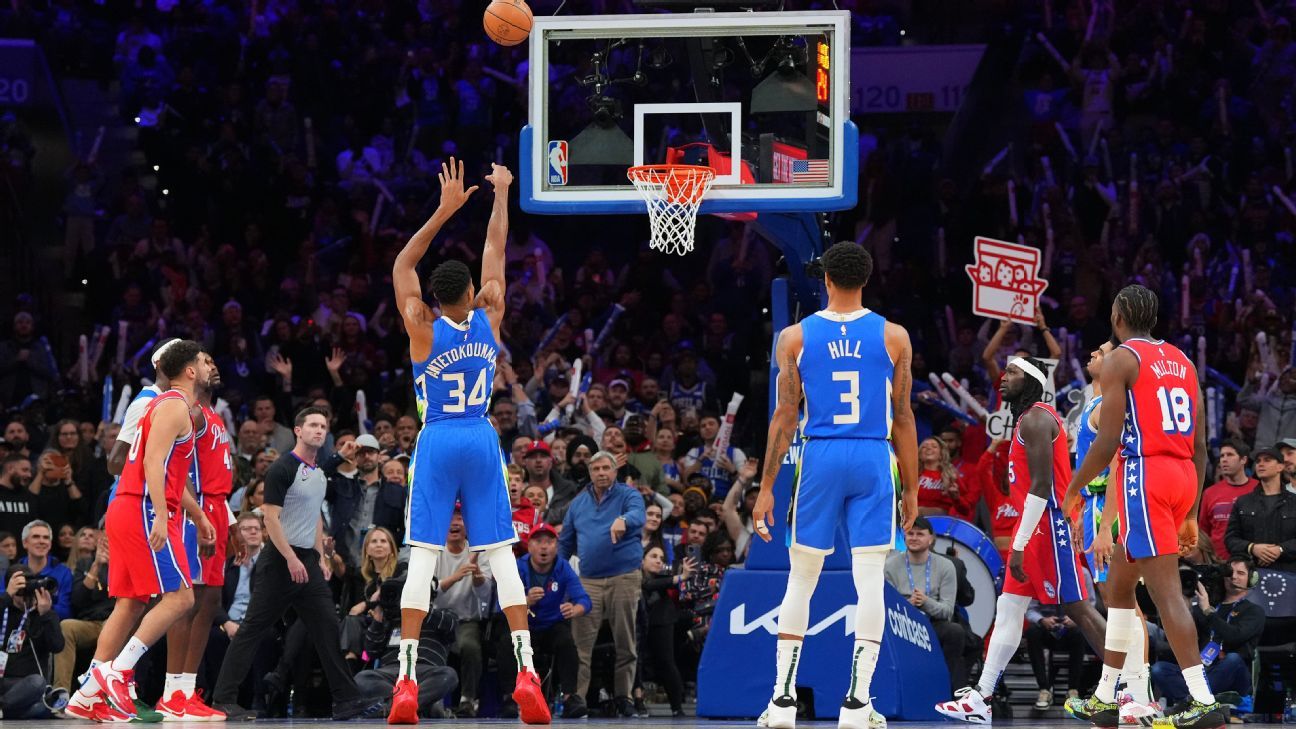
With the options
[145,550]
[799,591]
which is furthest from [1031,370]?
[145,550]

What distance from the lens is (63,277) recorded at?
23172 mm

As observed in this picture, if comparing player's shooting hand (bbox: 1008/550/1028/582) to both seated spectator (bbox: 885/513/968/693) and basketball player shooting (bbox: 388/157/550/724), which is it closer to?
seated spectator (bbox: 885/513/968/693)

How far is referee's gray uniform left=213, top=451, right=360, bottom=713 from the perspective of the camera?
12.2 meters

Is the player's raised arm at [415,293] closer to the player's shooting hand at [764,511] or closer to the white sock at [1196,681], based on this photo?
the player's shooting hand at [764,511]

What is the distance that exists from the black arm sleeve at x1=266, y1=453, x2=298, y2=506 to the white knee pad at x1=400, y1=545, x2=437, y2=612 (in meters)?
2.49

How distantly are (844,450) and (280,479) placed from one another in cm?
458

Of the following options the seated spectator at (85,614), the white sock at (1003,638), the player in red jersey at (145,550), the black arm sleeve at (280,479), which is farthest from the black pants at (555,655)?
the white sock at (1003,638)

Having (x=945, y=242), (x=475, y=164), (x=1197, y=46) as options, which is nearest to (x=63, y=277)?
(x=475, y=164)

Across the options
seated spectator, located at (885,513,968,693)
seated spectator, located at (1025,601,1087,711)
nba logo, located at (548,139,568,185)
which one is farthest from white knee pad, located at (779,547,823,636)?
seated spectator, located at (1025,601,1087,711)

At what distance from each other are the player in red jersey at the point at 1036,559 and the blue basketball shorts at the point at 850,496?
2.47 meters

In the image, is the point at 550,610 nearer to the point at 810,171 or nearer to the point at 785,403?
the point at 810,171

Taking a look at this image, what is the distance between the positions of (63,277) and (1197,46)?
591 inches

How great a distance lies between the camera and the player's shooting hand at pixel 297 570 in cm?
1198

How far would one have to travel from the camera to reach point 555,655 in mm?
13875
